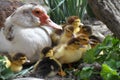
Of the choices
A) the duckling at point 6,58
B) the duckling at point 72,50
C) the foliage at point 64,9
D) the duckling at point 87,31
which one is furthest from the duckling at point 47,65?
the foliage at point 64,9

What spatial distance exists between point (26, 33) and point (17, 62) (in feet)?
0.70

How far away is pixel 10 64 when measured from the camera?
8.00 feet

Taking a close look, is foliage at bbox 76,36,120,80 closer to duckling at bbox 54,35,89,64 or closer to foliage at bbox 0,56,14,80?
duckling at bbox 54,35,89,64

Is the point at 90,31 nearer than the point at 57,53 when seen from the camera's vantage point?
No

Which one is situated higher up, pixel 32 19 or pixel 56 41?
pixel 32 19

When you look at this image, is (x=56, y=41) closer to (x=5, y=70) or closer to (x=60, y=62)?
(x=60, y=62)

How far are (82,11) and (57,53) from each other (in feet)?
2.82

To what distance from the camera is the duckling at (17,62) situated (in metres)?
2.43

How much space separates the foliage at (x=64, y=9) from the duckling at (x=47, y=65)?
77 cm

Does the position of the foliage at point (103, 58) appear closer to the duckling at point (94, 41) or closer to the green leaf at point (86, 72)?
the green leaf at point (86, 72)

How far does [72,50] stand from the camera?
8.18ft

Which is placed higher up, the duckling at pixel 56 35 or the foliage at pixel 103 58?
the duckling at pixel 56 35

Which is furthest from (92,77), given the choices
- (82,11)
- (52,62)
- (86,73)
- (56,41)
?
(82,11)

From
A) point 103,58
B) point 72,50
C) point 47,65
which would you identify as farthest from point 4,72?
point 103,58
